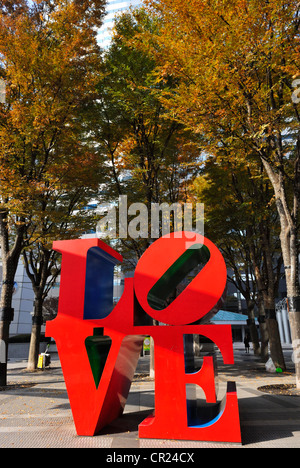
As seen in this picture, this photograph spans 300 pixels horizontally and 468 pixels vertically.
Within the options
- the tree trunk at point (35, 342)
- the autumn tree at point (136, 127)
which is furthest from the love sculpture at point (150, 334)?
the tree trunk at point (35, 342)

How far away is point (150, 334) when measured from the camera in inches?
235

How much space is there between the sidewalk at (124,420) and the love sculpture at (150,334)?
12.1 inches

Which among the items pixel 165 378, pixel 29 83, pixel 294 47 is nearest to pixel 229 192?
pixel 294 47

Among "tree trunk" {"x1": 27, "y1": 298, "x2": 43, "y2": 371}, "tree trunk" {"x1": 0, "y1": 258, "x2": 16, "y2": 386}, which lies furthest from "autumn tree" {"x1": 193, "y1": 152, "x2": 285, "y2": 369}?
"tree trunk" {"x1": 27, "y1": 298, "x2": 43, "y2": 371}

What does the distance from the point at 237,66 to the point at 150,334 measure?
7.32 metres

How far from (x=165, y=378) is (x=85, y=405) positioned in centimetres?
154

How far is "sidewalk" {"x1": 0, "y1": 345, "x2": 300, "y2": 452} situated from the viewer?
534 centimetres

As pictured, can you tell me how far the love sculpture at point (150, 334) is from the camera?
5.59 metres

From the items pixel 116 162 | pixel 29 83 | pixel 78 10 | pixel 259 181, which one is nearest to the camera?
pixel 29 83

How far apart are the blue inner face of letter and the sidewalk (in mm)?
2082

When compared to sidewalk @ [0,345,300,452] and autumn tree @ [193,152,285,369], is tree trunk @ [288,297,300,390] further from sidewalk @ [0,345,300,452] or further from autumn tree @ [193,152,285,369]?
autumn tree @ [193,152,285,369]

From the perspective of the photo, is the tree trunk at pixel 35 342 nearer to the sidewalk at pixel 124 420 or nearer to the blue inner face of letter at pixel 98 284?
the sidewalk at pixel 124 420
